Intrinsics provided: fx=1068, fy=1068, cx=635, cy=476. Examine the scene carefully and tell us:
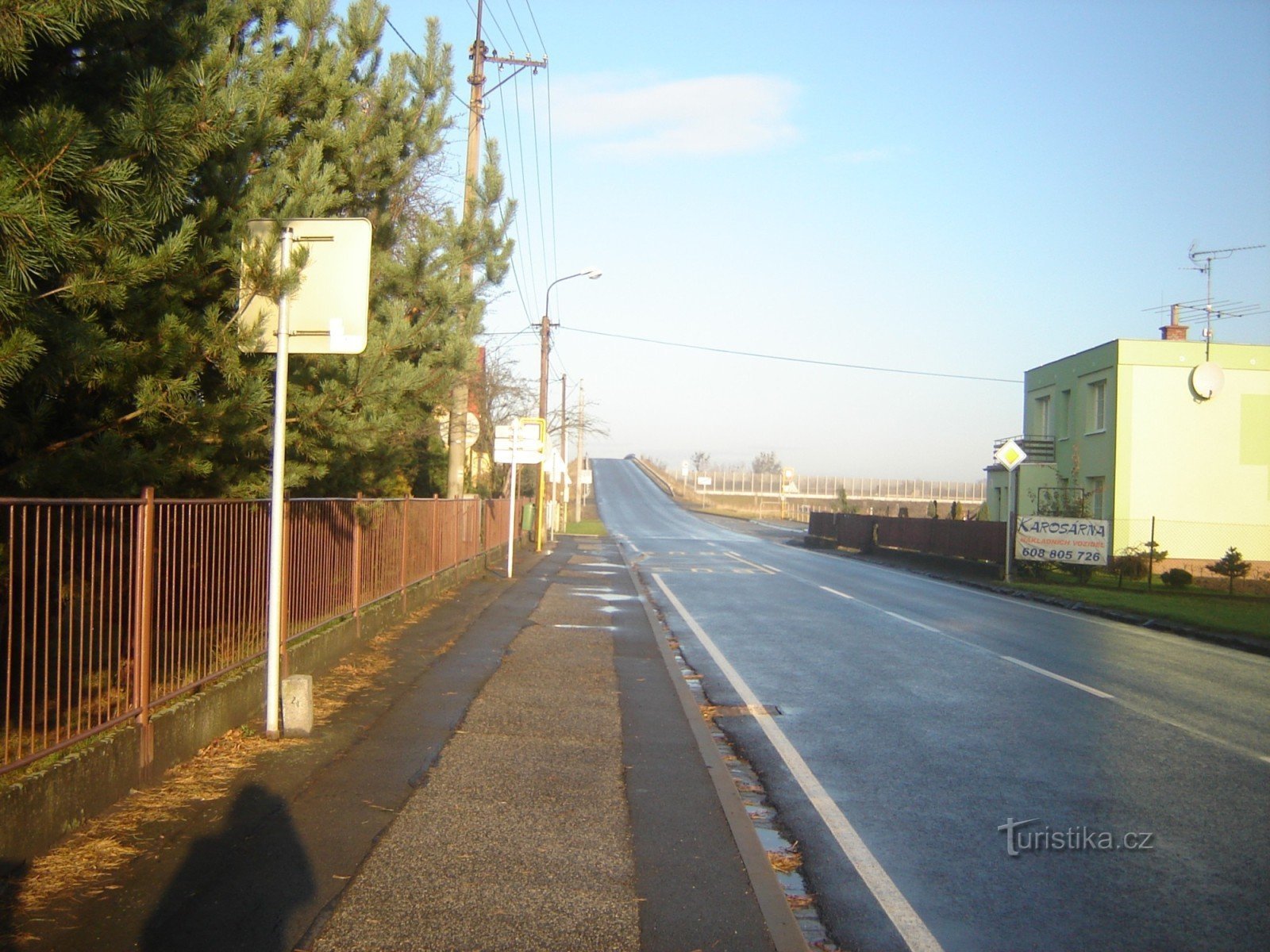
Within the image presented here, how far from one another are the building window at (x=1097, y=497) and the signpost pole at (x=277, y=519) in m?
30.1

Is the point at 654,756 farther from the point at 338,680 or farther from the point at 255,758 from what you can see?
the point at 338,680

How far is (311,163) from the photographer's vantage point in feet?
22.7

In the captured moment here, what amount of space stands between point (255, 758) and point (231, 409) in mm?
2192

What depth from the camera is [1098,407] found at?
3425 cm

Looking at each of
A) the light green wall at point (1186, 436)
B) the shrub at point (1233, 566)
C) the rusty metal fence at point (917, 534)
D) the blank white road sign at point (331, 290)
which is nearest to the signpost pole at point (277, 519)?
the blank white road sign at point (331, 290)

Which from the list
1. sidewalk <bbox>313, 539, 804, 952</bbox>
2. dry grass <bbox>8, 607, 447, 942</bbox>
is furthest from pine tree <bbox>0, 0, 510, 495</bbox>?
sidewalk <bbox>313, 539, 804, 952</bbox>

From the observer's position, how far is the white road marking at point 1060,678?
34.1 feet

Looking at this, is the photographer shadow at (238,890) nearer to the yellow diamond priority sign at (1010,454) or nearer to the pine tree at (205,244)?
the pine tree at (205,244)

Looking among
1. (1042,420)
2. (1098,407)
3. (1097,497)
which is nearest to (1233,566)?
(1097,497)

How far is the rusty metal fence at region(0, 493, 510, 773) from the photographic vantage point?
5.06 metres

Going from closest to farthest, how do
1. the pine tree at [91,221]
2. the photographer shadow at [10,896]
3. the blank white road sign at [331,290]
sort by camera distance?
1. the photographer shadow at [10,896]
2. the pine tree at [91,221]
3. the blank white road sign at [331,290]

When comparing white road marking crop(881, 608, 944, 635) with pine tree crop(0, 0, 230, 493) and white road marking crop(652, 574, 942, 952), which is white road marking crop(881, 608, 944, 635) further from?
pine tree crop(0, 0, 230, 493)

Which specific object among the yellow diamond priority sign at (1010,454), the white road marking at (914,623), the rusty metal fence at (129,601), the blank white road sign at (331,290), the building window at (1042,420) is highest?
the building window at (1042,420)

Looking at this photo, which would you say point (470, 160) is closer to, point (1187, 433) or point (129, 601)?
point (129, 601)
